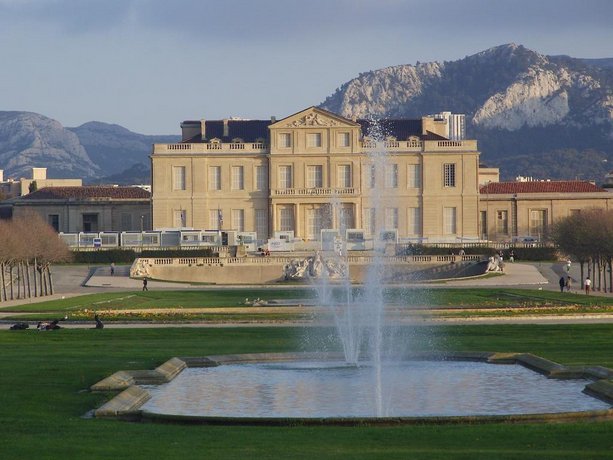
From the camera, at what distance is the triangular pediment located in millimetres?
96250

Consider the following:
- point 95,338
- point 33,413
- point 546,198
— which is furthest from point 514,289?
point 33,413

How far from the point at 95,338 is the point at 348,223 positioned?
62423 mm

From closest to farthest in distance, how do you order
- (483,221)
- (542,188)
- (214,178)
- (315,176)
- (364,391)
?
(364,391) → (315,176) → (214,178) → (483,221) → (542,188)

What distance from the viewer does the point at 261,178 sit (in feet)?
319

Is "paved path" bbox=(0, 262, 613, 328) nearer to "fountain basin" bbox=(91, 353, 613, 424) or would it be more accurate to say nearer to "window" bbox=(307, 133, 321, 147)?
"window" bbox=(307, 133, 321, 147)

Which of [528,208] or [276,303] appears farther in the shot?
[528,208]

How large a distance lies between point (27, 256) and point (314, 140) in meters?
35.9

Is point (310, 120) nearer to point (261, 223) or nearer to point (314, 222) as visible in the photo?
point (314, 222)

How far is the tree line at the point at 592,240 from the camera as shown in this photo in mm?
63688

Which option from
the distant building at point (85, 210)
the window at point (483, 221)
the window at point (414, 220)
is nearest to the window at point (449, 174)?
the window at point (414, 220)

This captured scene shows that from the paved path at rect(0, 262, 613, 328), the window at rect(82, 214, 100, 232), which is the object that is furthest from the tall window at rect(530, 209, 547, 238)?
the window at rect(82, 214, 100, 232)

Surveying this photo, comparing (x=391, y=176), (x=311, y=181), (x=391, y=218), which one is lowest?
(x=391, y=218)

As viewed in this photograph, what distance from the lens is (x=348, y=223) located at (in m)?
96.1

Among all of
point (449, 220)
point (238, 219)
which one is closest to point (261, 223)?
point (238, 219)
